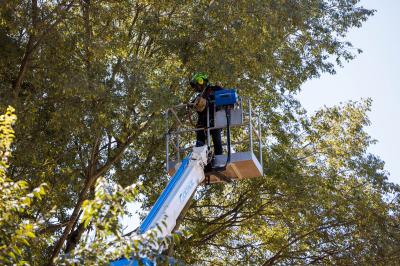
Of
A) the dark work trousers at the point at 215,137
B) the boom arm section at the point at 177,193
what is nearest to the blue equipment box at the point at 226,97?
the dark work trousers at the point at 215,137

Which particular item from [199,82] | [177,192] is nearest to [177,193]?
[177,192]

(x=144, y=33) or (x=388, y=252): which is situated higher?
(x=144, y=33)

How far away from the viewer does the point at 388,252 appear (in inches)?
728

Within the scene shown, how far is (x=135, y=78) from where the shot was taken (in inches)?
607

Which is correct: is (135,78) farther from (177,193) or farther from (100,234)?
(100,234)

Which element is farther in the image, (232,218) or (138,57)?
(232,218)

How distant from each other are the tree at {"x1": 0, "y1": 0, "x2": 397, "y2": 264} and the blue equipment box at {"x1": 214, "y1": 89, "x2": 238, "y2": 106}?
311cm

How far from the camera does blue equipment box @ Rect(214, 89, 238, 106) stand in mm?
12070

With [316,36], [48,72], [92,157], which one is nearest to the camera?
[48,72]

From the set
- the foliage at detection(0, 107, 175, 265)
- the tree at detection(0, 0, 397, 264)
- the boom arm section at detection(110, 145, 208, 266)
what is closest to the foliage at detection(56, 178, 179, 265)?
the foliage at detection(0, 107, 175, 265)

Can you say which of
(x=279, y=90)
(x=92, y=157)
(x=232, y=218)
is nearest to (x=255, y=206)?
(x=232, y=218)

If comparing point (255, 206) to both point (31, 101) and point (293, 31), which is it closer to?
point (293, 31)

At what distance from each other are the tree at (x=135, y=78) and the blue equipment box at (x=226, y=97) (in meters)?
3.11

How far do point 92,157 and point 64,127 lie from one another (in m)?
1.82
